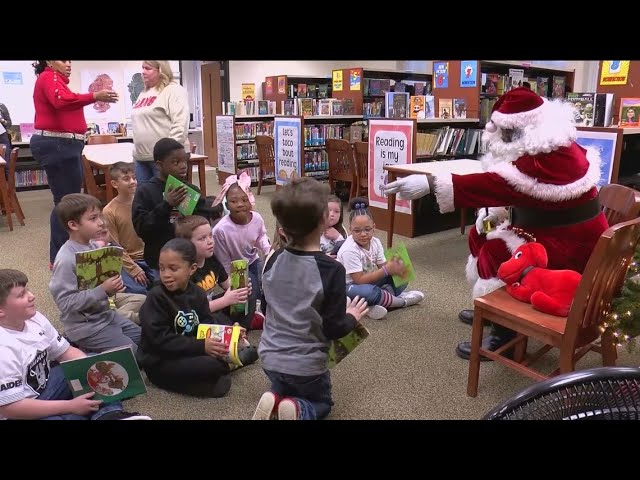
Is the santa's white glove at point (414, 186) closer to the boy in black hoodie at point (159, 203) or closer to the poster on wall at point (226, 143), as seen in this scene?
the boy in black hoodie at point (159, 203)

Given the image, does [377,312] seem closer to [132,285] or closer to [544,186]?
[544,186]

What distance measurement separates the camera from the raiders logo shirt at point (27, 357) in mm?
1564

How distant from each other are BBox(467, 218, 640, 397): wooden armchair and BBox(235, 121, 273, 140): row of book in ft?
19.5

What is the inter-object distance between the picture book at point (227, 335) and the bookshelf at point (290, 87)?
6420 mm

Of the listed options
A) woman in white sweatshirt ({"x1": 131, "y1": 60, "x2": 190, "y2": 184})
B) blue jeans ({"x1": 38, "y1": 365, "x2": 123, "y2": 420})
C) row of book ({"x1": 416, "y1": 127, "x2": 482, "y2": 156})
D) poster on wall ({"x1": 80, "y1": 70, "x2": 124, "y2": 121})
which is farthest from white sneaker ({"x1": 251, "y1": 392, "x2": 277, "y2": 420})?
poster on wall ({"x1": 80, "y1": 70, "x2": 124, "y2": 121})

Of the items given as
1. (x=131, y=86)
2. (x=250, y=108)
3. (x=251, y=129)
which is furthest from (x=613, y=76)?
(x=131, y=86)

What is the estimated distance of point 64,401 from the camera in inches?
66.5

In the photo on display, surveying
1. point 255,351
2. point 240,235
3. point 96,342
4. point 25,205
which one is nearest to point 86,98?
Answer: point 240,235

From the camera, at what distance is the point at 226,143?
7.48 meters

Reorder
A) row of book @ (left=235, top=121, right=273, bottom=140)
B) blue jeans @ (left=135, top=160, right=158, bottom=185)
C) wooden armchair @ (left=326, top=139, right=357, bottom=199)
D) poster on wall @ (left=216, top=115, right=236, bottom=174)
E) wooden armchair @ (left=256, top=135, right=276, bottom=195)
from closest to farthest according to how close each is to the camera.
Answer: blue jeans @ (left=135, top=160, right=158, bottom=185) < wooden armchair @ (left=326, top=139, right=357, bottom=199) < wooden armchair @ (left=256, top=135, right=276, bottom=195) < poster on wall @ (left=216, top=115, right=236, bottom=174) < row of book @ (left=235, top=121, right=273, bottom=140)

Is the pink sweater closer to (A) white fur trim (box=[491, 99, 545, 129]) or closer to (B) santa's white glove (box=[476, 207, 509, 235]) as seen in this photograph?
(B) santa's white glove (box=[476, 207, 509, 235])

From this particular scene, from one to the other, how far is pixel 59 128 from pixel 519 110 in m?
2.97

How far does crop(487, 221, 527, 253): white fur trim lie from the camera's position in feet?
7.30

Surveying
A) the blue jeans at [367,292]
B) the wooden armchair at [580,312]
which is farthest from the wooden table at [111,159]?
the wooden armchair at [580,312]
